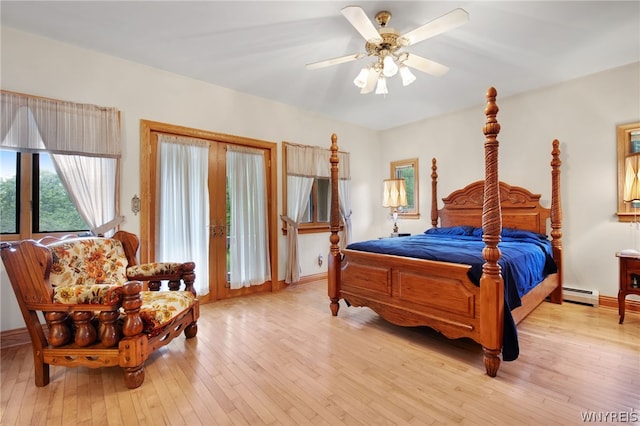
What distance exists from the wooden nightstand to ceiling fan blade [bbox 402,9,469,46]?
2759mm

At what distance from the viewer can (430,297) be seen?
2406mm

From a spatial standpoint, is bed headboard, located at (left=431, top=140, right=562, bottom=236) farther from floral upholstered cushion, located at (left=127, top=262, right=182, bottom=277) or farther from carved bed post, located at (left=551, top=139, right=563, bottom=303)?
floral upholstered cushion, located at (left=127, top=262, right=182, bottom=277)

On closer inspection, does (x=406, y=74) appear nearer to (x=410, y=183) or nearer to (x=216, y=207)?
(x=216, y=207)

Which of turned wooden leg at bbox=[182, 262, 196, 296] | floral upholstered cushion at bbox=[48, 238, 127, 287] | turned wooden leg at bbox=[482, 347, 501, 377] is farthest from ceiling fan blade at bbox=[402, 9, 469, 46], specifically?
floral upholstered cushion at bbox=[48, 238, 127, 287]

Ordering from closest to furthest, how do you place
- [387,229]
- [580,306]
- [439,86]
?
[580,306]
[439,86]
[387,229]

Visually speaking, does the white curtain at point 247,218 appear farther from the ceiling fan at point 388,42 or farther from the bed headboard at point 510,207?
the bed headboard at point 510,207

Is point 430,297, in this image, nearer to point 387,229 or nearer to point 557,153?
point 557,153

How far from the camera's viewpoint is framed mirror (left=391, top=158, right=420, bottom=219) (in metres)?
5.27

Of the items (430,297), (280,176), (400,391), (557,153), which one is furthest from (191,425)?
(557,153)

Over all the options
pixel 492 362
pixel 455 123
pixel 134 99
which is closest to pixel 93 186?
pixel 134 99

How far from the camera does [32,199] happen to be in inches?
105

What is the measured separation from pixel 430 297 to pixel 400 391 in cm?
81

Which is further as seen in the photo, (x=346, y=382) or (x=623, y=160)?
(x=623, y=160)

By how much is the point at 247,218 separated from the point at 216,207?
17.3 inches
